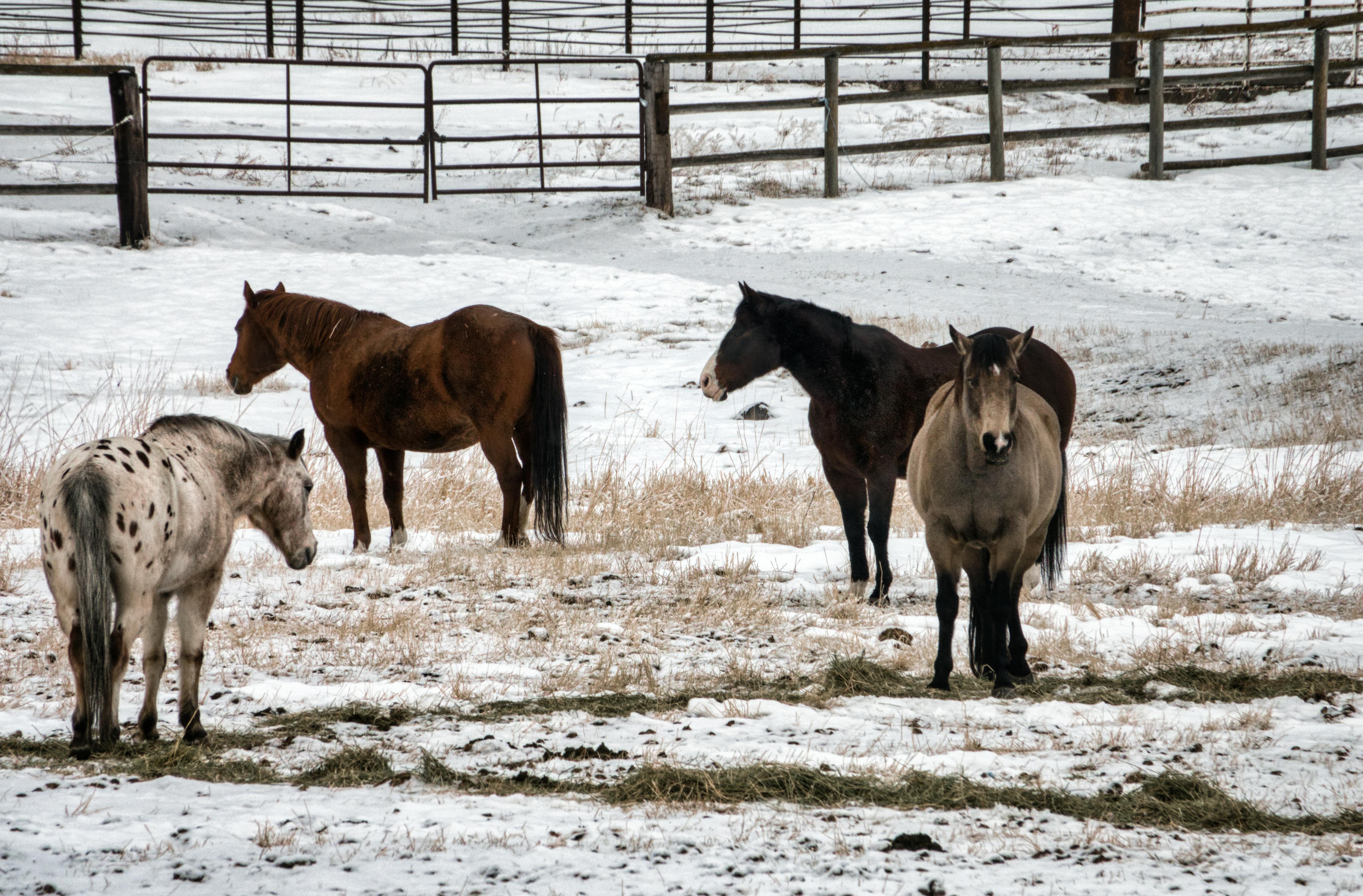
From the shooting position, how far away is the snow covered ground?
2863 millimetres

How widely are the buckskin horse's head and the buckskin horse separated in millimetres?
1870

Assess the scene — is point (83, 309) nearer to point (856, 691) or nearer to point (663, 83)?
point (663, 83)

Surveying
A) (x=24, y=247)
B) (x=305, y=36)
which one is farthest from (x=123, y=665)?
(x=305, y=36)

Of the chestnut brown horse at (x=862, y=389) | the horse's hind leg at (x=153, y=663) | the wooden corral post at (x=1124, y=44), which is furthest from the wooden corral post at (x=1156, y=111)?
the horse's hind leg at (x=153, y=663)

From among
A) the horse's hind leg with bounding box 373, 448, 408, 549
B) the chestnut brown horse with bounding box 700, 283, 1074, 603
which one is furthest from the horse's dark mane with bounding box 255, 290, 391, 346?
the chestnut brown horse with bounding box 700, 283, 1074, 603

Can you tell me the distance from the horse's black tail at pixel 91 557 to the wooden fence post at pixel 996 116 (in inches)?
593

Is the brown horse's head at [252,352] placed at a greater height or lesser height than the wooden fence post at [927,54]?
lesser

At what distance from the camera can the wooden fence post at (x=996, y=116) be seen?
54.0ft

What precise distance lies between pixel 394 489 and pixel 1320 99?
15.7 metres

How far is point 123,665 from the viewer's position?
3410 mm

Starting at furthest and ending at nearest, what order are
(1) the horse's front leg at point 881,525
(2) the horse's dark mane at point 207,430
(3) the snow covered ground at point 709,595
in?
(1) the horse's front leg at point 881,525 → (2) the horse's dark mane at point 207,430 → (3) the snow covered ground at point 709,595

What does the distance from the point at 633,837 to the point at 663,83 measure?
14.3 m

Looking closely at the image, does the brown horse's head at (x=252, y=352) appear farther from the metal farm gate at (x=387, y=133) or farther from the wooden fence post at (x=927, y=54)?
the wooden fence post at (x=927, y=54)

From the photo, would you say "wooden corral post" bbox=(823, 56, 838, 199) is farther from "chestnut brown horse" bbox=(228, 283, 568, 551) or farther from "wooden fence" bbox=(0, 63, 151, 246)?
"chestnut brown horse" bbox=(228, 283, 568, 551)
